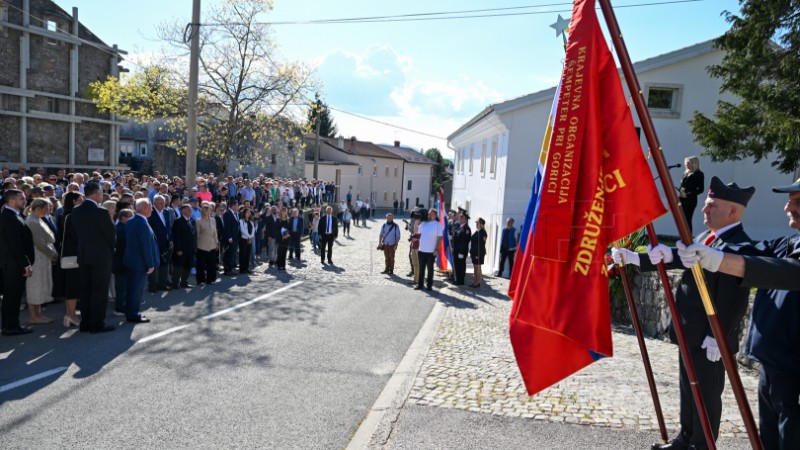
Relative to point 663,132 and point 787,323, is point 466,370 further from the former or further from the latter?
point 663,132

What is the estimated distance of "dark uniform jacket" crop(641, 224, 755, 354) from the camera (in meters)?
4.15

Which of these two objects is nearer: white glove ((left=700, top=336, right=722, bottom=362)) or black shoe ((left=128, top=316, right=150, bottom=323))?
white glove ((left=700, top=336, right=722, bottom=362))

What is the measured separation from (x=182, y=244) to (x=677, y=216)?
35.4ft

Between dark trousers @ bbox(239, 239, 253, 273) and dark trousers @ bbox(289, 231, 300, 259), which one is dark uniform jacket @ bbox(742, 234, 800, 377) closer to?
dark trousers @ bbox(239, 239, 253, 273)

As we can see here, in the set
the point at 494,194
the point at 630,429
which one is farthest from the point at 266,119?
the point at 630,429

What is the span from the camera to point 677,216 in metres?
2.79

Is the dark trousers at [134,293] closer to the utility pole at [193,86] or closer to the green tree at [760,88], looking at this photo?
the utility pole at [193,86]

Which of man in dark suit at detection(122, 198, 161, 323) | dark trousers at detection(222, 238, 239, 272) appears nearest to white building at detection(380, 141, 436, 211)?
dark trousers at detection(222, 238, 239, 272)

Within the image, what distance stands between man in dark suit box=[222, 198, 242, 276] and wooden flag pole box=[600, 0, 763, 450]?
1255 cm

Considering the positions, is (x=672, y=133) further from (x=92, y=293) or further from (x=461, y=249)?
(x=92, y=293)

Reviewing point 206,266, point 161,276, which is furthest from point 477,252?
point 161,276

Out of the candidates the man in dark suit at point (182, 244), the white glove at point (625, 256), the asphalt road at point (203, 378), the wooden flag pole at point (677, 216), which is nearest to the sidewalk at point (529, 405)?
the asphalt road at point (203, 378)

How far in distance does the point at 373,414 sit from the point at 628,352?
444 centimetres

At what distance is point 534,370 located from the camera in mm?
3844
